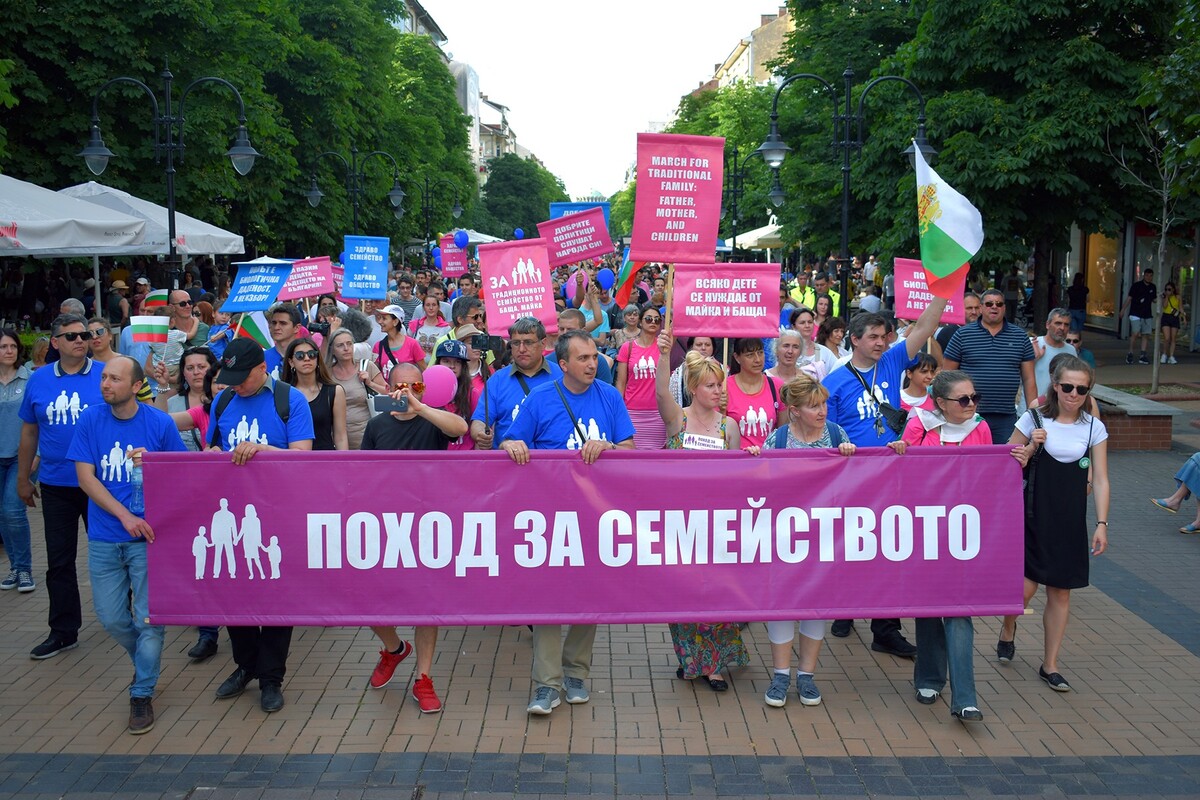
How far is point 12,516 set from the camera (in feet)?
27.2

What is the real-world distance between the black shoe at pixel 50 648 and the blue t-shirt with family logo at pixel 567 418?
3.09m

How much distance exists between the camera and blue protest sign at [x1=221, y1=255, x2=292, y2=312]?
1082cm

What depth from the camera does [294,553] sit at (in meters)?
6.32

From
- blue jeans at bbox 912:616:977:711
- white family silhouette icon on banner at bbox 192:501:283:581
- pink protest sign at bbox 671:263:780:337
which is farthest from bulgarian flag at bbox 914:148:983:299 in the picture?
white family silhouette icon on banner at bbox 192:501:283:581

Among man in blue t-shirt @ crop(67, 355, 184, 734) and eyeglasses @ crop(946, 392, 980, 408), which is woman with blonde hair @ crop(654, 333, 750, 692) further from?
man in blue t-shirt @ crop(67, 355, 184, 734)

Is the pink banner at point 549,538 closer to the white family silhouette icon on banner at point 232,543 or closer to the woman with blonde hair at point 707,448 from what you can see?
the white family silhouette icon on banner at point 232,543

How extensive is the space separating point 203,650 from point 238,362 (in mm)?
1952

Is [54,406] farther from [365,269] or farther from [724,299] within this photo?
[365,269]

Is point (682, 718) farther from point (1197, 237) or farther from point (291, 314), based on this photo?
point (1197, 237)

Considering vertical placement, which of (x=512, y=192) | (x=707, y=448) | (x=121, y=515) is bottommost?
(x=121, y=515)

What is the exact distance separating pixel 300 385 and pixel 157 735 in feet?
6.79

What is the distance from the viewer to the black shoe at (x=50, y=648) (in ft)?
23.7

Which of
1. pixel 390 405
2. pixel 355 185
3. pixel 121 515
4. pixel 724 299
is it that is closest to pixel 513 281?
pixel 724 299

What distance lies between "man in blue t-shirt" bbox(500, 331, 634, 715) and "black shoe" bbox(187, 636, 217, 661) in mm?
2147
